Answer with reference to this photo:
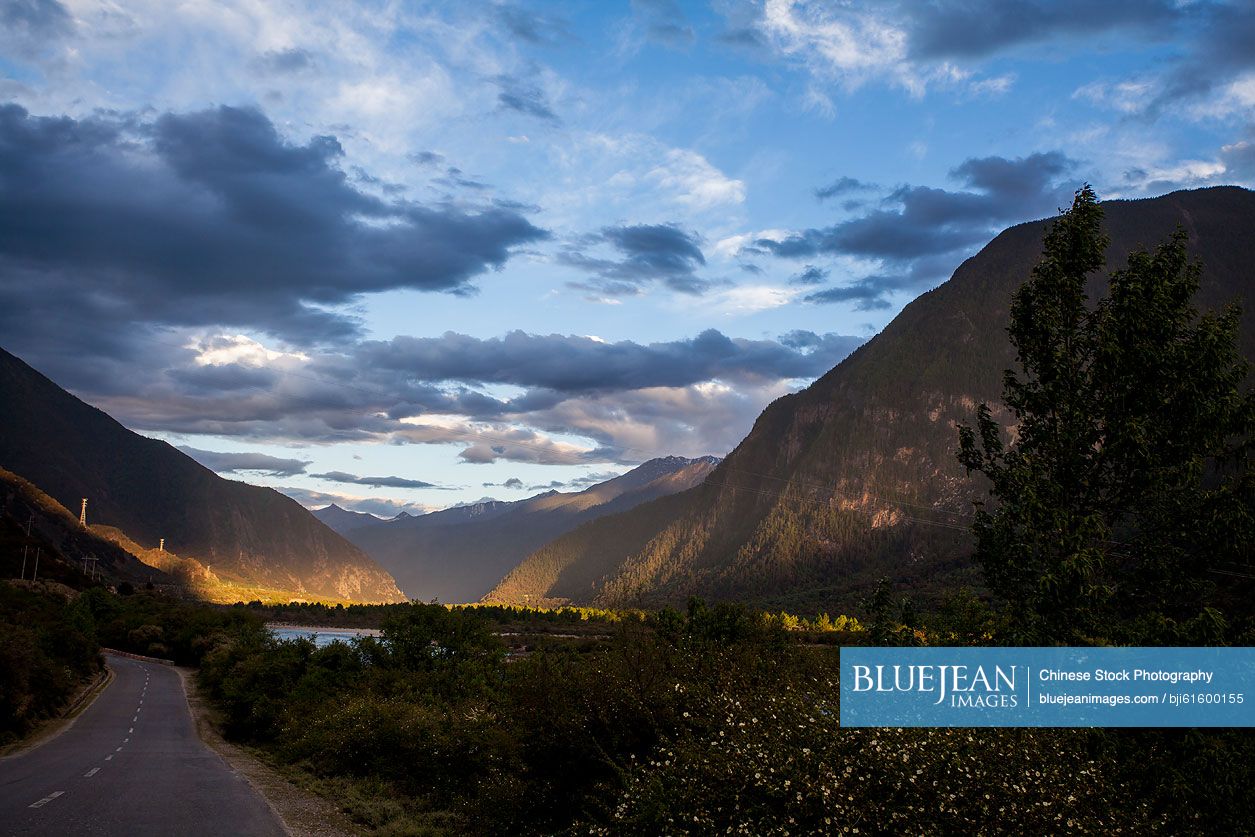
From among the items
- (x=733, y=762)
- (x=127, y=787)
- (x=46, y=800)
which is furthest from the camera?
(x=127, y=787)

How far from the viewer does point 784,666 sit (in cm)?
1888

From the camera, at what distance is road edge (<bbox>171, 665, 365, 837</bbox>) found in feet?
72.6

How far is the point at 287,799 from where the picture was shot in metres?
26.3

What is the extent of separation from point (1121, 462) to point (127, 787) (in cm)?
2669

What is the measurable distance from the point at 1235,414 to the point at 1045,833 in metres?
8.68

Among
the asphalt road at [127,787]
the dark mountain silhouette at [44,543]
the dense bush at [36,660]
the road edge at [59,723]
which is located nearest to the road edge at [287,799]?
the asphalt road at [127,787]

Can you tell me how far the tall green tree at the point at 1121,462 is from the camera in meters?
15.1

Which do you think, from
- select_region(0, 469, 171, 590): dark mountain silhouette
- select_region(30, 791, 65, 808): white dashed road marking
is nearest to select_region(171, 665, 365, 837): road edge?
select_region(30, 791, 65, 808): white dashed road marking

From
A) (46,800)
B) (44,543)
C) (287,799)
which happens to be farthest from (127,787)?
(44,543)

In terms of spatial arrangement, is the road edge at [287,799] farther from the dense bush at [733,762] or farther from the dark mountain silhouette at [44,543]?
the dark mountain silhouette at [44,543]

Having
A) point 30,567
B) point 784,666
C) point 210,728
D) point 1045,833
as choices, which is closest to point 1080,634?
point 1045,833

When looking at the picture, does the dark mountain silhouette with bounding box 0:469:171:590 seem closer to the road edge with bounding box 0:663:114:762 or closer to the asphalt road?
the road edge with bounding box 0:663:114:762

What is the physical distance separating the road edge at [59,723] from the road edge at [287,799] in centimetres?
657

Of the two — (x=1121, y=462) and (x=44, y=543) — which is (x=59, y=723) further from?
(x=44, y=543)
